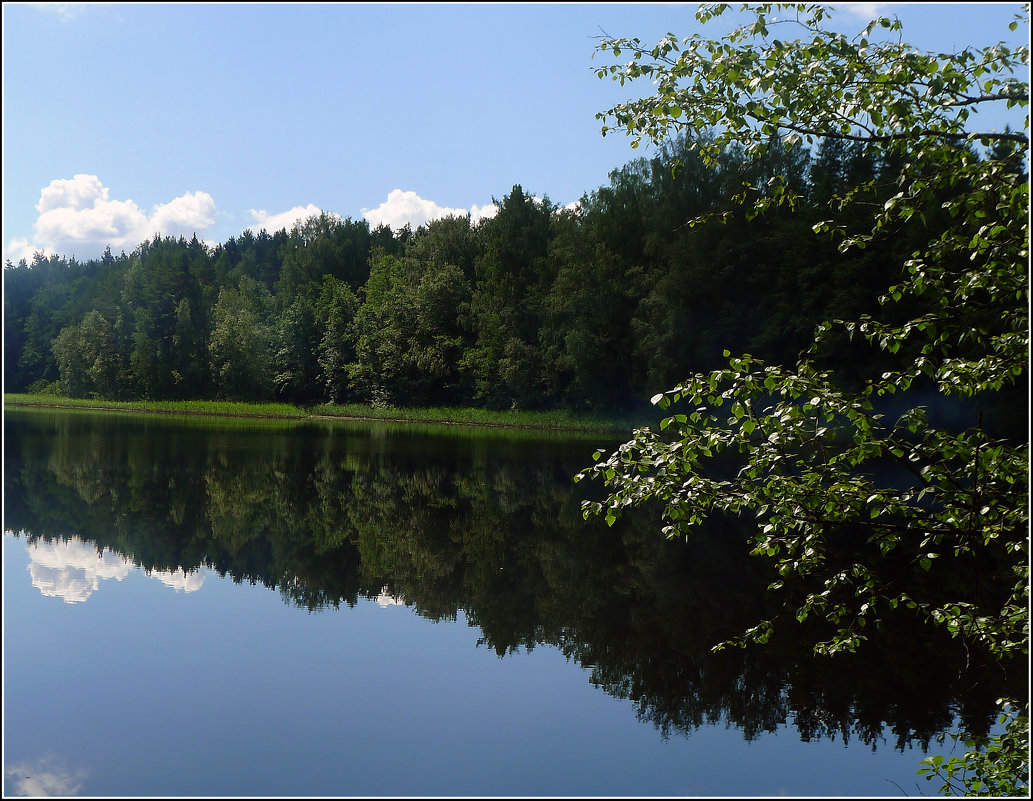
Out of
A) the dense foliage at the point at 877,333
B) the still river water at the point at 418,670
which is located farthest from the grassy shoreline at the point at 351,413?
the dense foliage at the point at 877,333

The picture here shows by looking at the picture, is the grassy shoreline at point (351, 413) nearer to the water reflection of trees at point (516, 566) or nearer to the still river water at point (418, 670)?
the water reflection of trees at point (516, 566)

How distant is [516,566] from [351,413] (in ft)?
181

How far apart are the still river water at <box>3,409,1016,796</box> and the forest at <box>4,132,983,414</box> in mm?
4642

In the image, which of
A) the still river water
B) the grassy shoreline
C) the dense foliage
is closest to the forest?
the dense foliage

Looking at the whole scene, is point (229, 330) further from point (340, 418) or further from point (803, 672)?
point (803, 672)

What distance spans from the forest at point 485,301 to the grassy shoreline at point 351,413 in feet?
5.39

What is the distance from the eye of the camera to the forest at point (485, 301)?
147 feet

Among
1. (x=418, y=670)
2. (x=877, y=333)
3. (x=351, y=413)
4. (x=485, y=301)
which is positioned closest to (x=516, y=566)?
(x=418, y=670)

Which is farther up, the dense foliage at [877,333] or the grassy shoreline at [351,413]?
the dense foliage at [877,333]

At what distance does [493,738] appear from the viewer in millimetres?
7117

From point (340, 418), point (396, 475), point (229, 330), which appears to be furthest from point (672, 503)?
point (229, 330)

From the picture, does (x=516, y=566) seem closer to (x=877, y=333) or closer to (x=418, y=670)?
(x=418, y=670)

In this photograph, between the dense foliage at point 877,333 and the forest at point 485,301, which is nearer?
the dense foliage at point 877,333

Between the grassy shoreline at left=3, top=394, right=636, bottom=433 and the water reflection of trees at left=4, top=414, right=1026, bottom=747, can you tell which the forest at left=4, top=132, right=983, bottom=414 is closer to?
the grassy shoreline at left=3, top=394, right=636, bottom=433
